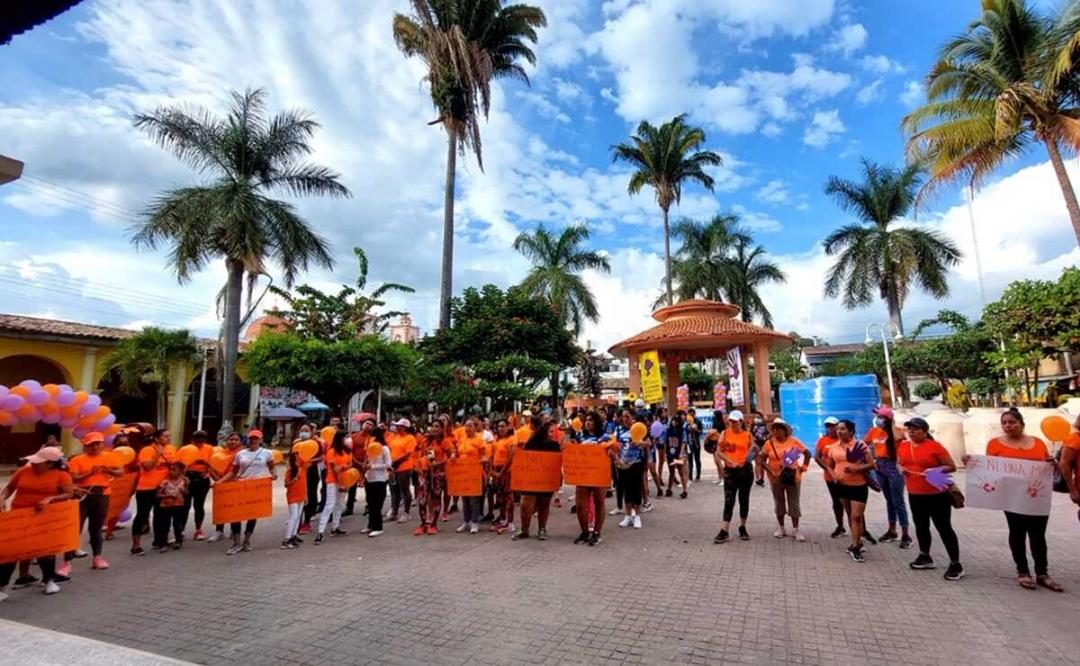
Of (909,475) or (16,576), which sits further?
(16,576)

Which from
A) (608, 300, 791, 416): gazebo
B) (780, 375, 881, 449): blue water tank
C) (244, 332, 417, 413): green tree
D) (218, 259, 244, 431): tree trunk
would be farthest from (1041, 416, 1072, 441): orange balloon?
(218, 259, 244, 431): tree trunk

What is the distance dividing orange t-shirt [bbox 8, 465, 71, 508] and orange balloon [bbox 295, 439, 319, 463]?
257 cm

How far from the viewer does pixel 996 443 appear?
214 inches

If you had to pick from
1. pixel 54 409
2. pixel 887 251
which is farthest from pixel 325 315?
pixel 887 251

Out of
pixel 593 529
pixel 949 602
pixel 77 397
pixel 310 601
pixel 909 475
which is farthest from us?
pixel 77 397

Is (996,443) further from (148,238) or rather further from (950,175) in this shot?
(148,238)

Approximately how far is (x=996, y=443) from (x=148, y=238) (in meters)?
20.7

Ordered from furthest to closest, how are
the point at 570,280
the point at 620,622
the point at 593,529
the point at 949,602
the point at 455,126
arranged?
the point at 570,280 < the point at 455,126 < the point at 593,529 < the point at 949,602 < the point at 620,622

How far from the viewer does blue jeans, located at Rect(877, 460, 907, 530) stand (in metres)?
6.89

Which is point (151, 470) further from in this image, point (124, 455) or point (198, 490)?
point (198, 490)

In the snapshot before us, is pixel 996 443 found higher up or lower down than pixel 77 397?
lower down

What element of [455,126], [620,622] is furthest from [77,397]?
[455,126]

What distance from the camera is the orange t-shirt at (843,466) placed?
6328 mm

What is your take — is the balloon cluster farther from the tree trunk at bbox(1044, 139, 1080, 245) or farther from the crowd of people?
the tree trunk at bbox(1044, 139, 1080, 245)
